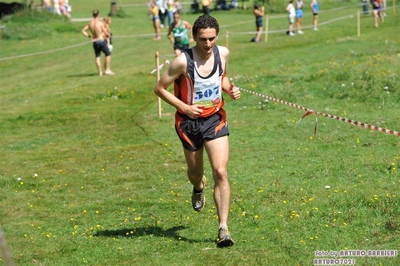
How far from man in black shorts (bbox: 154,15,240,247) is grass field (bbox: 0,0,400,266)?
60 cm

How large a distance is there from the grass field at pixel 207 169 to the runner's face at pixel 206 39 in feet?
6.54

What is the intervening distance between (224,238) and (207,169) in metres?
3.93

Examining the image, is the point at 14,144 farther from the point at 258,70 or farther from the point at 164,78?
the point at 258,70

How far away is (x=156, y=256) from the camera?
285 inches

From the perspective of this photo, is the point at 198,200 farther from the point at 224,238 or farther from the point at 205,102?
the point at 205,102

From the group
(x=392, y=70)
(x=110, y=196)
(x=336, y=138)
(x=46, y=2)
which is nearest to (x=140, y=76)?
(x=392, y=70)

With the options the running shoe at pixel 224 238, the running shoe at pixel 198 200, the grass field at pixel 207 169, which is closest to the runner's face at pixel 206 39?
the running shoe at pixel 198 200

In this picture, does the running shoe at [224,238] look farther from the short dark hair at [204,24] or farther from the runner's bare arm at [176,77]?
the short dark hair at [204,24]

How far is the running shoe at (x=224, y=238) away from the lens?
23.7ft

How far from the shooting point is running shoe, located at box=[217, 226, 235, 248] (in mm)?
7215

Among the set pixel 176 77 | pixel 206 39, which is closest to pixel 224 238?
pixel 176 77

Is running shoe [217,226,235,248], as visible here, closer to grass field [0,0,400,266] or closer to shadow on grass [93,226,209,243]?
grass field [0,0,400,266]

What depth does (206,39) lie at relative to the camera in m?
7.17

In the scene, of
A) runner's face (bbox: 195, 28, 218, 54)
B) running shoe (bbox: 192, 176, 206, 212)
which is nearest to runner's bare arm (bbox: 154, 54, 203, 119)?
runner's face (bbox: 195, 28, 218, 54)
